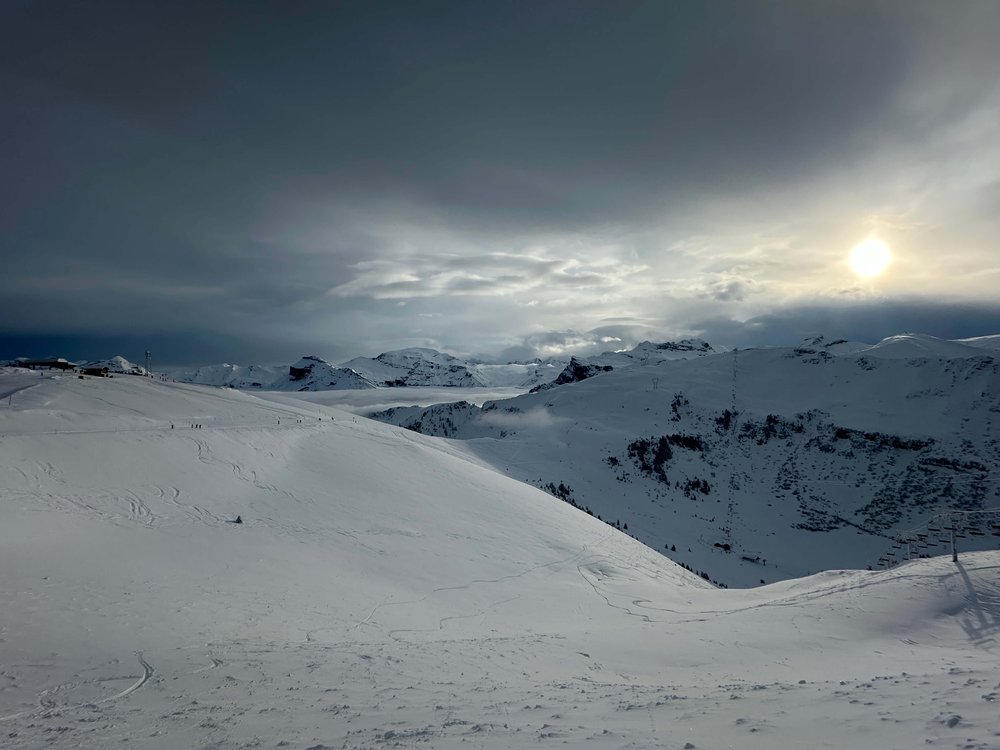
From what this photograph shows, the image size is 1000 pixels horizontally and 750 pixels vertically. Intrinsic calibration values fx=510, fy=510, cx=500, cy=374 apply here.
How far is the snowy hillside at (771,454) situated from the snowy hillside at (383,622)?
94.8 ft

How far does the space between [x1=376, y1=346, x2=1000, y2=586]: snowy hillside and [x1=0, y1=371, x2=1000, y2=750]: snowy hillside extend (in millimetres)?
28889

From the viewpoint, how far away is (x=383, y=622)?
51.0 ft

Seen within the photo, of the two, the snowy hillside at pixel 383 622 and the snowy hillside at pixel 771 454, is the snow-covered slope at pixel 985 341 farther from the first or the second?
the snowy hillside at pixel 383 622

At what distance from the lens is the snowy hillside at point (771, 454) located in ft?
184

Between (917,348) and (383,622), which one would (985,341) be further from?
(383,622)

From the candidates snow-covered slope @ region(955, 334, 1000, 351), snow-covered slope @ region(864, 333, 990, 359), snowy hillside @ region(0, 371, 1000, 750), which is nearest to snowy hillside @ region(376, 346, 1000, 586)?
snow-covered slope @ region(864, 333, 990, 359)

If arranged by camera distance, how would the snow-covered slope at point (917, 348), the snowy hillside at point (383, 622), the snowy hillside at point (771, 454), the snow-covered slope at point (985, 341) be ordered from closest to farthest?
the snowy hillside at point (383, 622) → the snowy hillside at point (771, 454) → the snow-covered slope at point (917, 348) → the snow-covered slope at point (985, 341)

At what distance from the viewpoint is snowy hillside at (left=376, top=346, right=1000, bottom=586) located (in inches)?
2202

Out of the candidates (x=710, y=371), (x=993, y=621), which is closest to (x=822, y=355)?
(x=710, y=371)

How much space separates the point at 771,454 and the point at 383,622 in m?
70.9

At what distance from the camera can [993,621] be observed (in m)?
14.8

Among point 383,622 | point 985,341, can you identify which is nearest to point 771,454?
point 383,622

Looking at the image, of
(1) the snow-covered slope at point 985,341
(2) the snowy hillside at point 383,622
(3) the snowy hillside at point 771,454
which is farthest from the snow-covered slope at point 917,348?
(2) the snowy hillside at point 383,622

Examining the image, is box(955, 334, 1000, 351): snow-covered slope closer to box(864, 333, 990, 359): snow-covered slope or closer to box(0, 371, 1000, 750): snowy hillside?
box(864, 333, 990, 359): snow-covered slope
